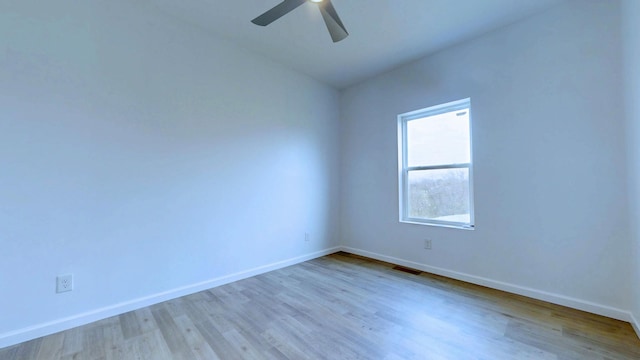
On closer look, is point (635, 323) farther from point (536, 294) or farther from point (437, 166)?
point (437, 166)

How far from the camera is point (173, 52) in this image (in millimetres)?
2520

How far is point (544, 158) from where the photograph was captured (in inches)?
92.3

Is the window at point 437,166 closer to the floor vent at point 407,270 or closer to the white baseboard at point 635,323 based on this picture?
the floor vent at point 407,270

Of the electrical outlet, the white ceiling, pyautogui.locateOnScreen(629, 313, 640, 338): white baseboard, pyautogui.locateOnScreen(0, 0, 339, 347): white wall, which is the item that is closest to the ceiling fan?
the white ceiling

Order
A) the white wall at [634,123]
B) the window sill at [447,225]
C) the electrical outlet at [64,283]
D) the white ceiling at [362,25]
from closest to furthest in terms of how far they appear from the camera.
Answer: the white wall at [634,123]
the electrical outlet at [64,283]
the white ceiling at [362,25]
the window sill at [447,225]

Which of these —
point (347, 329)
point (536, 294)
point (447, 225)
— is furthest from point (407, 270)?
point (347, 329)

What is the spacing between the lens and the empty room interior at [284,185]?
1.81 meters

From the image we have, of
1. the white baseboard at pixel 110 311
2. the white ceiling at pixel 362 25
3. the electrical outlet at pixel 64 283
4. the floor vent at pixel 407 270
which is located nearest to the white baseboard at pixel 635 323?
the floor vent at pixel 407 270

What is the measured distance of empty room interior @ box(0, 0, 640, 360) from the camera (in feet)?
5.93

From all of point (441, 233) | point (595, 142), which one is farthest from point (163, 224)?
point (595, 142)

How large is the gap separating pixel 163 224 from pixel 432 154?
3053 mm

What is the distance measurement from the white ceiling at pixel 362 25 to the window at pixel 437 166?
2.45 feet

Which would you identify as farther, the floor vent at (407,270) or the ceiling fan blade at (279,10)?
the floor vent at (407,270)

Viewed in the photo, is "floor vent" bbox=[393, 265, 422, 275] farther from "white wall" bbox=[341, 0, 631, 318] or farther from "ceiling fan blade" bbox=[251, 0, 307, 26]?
"ceiling fan blade" bbox=[251, 0, 307, 26]
